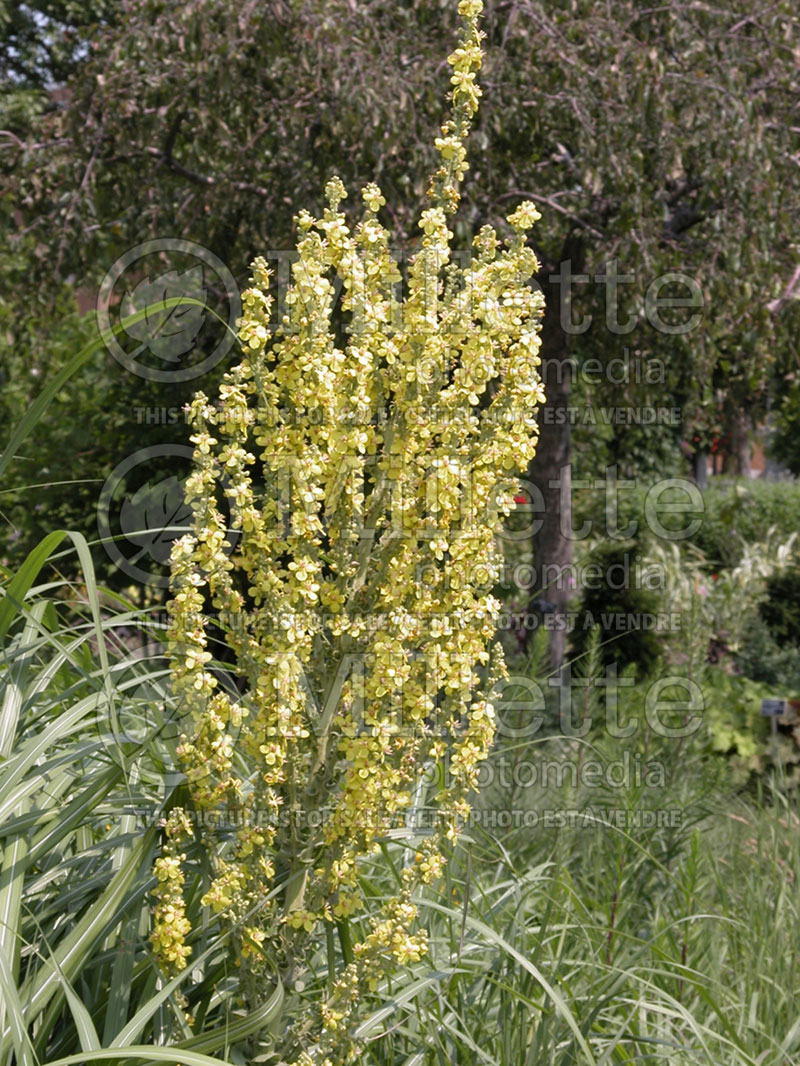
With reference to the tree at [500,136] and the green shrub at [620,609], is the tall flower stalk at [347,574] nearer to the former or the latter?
the tree at [500,136]

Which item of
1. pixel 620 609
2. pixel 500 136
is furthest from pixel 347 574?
pixel 620 609

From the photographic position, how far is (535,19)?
4.03 meters

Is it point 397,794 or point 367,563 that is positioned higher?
point 367,563

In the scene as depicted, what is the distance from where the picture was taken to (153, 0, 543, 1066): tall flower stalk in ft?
4.46

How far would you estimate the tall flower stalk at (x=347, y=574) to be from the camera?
4.46 feet

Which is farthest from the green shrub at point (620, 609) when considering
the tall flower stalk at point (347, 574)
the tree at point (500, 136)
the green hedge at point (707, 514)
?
the tall flower stalk at point (347, 574)

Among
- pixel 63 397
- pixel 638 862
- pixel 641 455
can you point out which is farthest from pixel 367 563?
pixel 641 455

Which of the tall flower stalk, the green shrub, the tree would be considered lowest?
the green shrub

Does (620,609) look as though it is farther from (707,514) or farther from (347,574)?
(707,514)

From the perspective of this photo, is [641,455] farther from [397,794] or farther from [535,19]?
[397,794]

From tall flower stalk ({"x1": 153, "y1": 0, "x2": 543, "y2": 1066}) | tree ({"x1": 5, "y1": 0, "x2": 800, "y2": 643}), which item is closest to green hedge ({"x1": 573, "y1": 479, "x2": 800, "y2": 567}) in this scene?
tree ({"x1": 5, "y1": 0, "x2": 800, "y2": 643})

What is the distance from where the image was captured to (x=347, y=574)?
4.72ft

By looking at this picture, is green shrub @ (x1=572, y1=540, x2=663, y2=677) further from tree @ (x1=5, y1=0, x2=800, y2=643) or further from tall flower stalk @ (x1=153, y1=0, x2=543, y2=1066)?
tall flower stalk @ (x1=153, y1=0, x2=543, y2=1066)

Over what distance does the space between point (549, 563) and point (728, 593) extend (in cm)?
280
